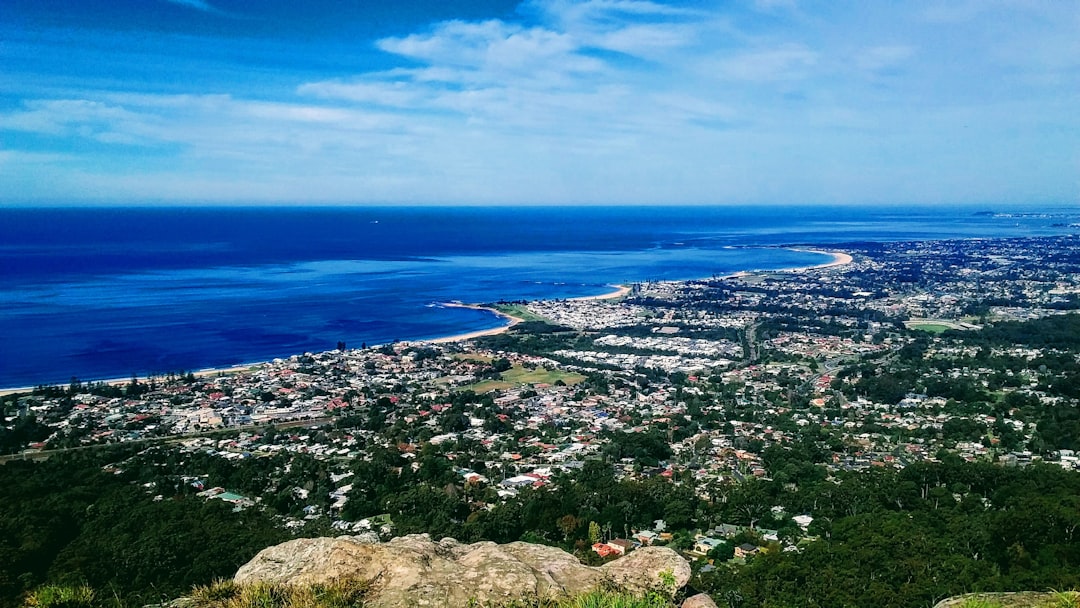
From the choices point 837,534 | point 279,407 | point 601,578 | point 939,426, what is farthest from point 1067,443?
point 279,407

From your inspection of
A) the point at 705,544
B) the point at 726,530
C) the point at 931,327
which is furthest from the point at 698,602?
the point at 931,327

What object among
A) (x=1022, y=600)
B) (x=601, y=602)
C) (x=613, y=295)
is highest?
(x=601, y=602)

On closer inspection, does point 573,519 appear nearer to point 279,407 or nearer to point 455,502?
point 455,502

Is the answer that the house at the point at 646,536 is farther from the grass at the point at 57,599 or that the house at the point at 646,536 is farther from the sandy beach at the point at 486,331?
the sandy beach at the point at 486,331

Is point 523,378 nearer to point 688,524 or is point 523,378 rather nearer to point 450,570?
point 688,524

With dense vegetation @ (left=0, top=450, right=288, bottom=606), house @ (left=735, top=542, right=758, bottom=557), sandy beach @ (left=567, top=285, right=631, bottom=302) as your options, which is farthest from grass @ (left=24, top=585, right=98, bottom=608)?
sandy beach @ (left=567, top=285, right=631, bottom=302)

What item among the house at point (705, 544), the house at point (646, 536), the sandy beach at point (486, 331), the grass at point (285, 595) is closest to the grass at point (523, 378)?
the sandy beach at point (486, 331)
